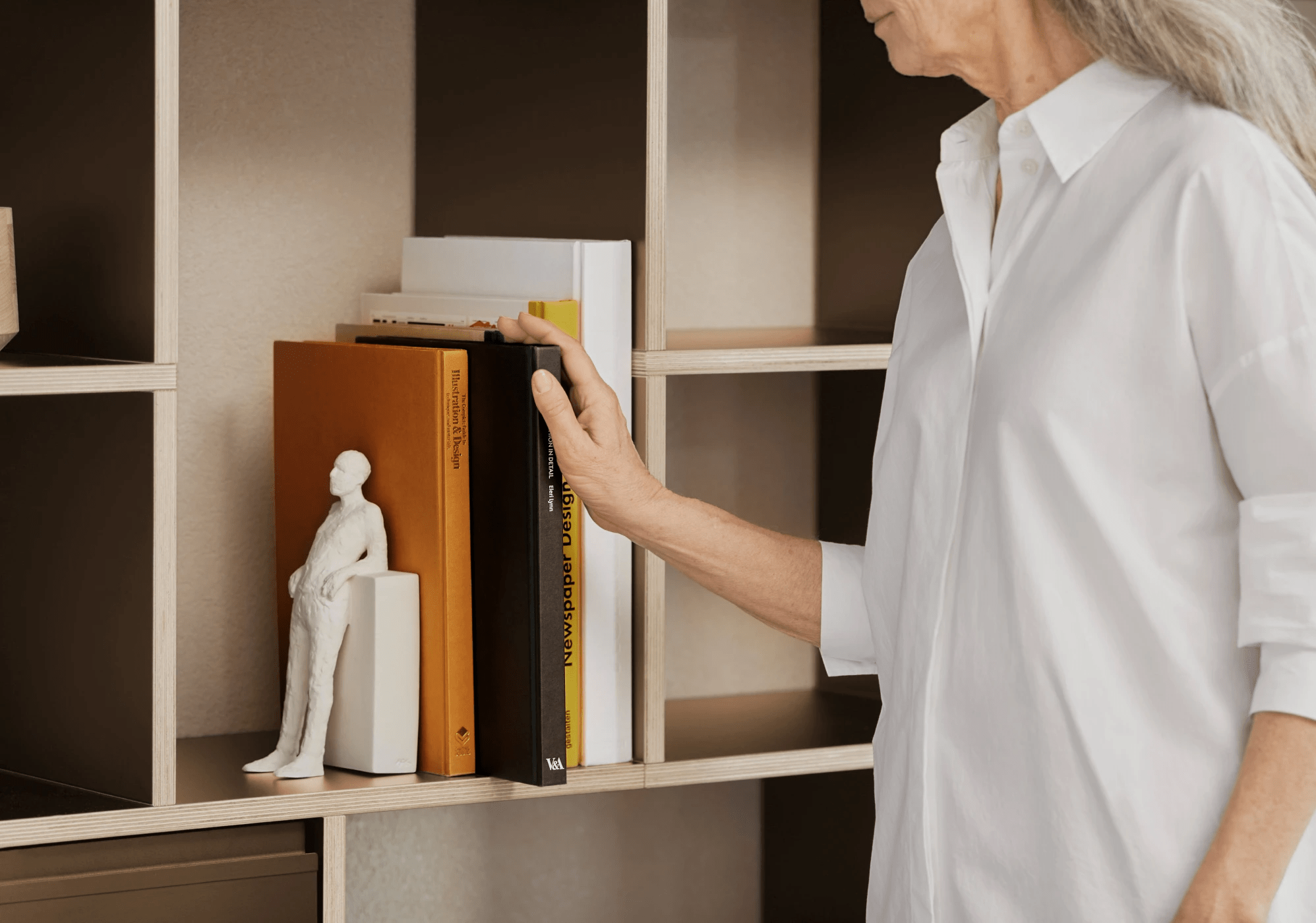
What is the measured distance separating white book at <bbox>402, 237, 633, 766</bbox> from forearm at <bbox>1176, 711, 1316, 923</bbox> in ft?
2.00

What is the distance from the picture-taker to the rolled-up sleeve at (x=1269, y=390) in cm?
85

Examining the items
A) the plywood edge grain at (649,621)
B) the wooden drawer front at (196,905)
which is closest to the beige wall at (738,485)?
the plywood edge grain at (649,621)

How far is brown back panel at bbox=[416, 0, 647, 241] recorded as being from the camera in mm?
1375

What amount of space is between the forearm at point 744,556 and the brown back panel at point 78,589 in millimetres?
420

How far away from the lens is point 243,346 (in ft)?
5.20

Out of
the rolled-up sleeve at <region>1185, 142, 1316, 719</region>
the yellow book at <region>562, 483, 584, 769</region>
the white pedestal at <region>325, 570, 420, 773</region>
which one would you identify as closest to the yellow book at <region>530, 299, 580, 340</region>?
the yellow book at <region>562, 483, 584, 769</region>

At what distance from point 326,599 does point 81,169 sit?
43cm

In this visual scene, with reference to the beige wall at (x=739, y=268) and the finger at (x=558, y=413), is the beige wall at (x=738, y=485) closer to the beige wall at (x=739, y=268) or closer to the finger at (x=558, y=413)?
the beige wall at (x=739, y=268)

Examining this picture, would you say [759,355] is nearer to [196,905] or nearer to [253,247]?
[253,247]

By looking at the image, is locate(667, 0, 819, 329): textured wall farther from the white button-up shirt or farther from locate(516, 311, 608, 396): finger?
the white button-up shirt

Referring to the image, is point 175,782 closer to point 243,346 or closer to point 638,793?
point 243,346

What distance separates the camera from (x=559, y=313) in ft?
4.35

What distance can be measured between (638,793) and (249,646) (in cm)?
53

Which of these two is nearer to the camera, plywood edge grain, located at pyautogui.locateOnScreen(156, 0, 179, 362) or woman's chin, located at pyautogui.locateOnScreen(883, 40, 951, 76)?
woman's chin, located at pyautogui.locateOnScreen(883, 40, 951, 76)
